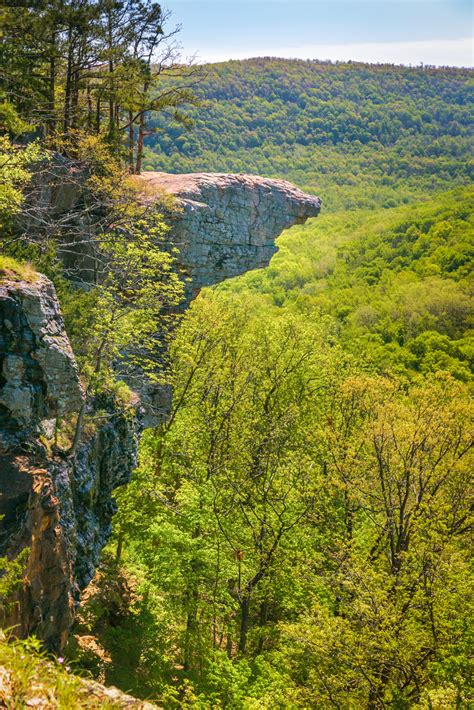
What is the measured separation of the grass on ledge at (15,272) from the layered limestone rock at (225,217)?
1132 centimetres

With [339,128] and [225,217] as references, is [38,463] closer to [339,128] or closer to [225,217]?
[225,217]

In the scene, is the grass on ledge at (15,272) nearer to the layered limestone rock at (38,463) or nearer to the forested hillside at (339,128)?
the layered limestone rock at (38,463)

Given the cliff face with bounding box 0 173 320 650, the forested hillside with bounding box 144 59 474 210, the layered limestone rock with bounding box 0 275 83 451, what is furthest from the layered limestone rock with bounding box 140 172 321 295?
the forested hillside with bounding box 144 59 474 210

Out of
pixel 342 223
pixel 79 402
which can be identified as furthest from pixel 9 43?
pixel 342 223

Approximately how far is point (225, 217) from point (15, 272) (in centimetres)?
1463

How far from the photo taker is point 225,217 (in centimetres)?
2403

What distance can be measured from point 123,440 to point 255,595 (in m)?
7.91

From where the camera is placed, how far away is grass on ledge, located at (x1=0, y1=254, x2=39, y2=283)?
10367 mm

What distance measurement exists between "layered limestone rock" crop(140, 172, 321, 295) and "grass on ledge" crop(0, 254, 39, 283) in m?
11.3

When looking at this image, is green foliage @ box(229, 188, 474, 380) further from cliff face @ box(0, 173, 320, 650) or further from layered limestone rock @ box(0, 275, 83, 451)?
layered limestone rock @ box(0, 275, 83, 451)

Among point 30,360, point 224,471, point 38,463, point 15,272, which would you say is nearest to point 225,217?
point 224,471

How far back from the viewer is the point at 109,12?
19.4 meters

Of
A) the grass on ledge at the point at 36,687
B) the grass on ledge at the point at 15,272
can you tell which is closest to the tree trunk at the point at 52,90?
the grass on ledge at the point at 15,272

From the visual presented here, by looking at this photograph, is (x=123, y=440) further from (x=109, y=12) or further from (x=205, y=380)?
(x=109, y=12)
